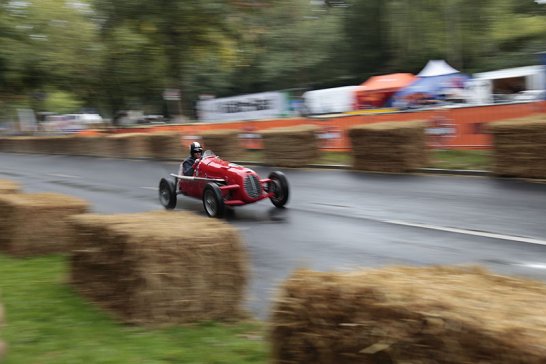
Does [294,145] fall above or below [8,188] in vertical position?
above

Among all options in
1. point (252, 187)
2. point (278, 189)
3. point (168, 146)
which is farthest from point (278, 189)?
point (168, 146)

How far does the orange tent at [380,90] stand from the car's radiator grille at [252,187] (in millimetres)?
20501

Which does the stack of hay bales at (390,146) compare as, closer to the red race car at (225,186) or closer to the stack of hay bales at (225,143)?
the red race car at (225,186)

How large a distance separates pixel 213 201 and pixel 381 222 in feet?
9.78

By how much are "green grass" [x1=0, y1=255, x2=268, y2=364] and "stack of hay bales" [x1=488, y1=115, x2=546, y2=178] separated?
8892 mm

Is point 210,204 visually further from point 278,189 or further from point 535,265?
point 535,265

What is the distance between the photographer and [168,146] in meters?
24.4

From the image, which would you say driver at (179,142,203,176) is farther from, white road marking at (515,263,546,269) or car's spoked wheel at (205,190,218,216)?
white road marking at (515,263,546,269)

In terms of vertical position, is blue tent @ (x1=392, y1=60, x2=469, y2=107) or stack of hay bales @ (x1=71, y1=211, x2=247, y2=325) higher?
blue tent @ (x1=392, y1=60, x2=469, y2=107)

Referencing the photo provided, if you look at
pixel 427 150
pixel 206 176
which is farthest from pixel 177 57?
pixel 206 176

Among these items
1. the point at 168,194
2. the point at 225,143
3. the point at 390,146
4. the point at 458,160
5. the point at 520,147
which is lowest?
the point at 168,194

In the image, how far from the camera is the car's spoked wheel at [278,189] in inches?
415

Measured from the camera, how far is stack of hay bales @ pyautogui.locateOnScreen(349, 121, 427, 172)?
46.5 feet

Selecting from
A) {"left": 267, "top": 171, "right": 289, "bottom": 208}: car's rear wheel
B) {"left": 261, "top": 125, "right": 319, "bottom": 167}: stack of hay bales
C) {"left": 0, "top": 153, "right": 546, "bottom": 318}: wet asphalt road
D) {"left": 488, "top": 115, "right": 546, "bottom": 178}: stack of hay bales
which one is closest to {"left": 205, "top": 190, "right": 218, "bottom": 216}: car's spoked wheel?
{"left": 0, "top": 153, "right": 546, "bottom": 318}: wet asphalt road
